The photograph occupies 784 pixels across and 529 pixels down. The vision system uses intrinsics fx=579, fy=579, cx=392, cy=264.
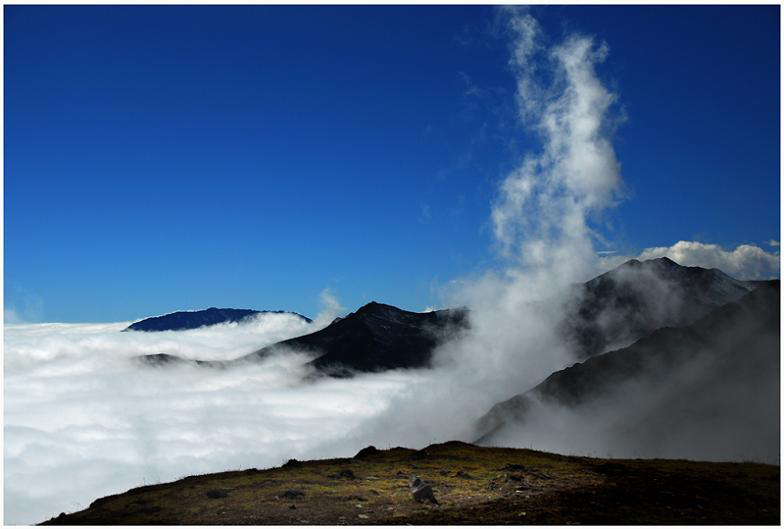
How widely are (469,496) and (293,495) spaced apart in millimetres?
12968

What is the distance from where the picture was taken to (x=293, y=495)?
42.9 meters

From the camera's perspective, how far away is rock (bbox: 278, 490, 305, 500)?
4256 centimetres

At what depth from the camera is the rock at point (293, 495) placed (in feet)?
140

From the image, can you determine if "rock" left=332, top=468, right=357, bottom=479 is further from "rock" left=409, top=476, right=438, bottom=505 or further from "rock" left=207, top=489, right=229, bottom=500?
"rock" left=409, top=476, right=438, bottom=505

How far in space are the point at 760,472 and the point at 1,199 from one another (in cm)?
5995

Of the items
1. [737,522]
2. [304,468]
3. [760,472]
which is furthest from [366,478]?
[760,472]

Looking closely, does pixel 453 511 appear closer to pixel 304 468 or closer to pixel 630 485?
pixel 630 485

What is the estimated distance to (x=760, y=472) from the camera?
4884cm

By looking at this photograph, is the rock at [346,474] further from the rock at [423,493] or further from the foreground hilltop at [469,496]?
the rock at [423,493]

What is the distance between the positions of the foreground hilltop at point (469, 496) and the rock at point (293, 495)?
0.31 feet

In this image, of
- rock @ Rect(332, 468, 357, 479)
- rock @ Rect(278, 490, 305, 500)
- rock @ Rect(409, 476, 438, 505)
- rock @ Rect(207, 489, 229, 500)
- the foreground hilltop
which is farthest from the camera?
rock @ Rect(332, 468, 357, 479)

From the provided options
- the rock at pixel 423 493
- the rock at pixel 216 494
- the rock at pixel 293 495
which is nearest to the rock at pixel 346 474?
the rock at pixel 293 495

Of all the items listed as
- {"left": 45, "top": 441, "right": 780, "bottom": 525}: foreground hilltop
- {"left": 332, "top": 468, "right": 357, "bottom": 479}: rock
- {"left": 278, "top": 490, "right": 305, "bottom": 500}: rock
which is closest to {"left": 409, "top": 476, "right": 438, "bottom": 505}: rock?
{"left": 45, "top": 441, "right": 780, "bottom": 525}: foreground hilltop

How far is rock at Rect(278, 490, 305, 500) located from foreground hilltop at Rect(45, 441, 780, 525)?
0.09 m
